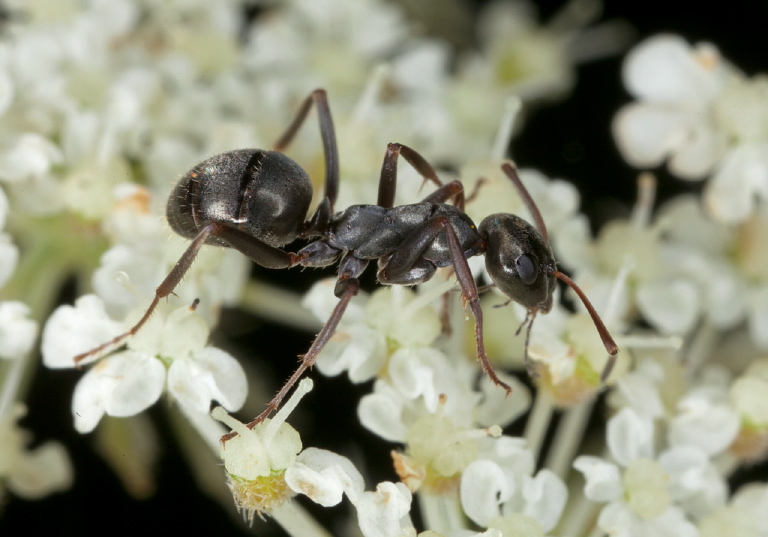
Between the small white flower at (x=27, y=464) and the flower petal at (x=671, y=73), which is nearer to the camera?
the small white flower at (x=27, y=464)

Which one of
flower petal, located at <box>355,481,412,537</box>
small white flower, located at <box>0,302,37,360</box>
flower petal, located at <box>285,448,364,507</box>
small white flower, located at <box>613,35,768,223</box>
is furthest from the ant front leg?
small white flower, located at <box>613,35,768,223</box>

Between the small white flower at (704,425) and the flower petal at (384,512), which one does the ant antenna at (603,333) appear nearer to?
the small white flower at (704,425)

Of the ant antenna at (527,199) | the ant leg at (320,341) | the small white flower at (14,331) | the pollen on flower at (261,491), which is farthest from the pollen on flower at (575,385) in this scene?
the small white flower at (14,331)

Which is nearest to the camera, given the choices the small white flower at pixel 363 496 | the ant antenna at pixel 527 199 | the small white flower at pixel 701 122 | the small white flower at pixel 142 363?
the small white flower at pixel 363 496

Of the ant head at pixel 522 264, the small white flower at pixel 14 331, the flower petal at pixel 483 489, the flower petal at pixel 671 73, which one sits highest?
the flower petal at pixel 671 73

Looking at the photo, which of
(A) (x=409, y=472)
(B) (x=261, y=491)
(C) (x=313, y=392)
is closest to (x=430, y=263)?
(C) (x=313, y=392)

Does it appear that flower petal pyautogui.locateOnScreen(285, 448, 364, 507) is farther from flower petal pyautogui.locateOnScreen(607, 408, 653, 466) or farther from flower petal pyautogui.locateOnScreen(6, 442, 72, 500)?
flower petal pyautogui.locateOnScreen(6, 442, 72, 500)

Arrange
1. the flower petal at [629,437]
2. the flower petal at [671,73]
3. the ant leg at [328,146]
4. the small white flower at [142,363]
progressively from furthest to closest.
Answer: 1. the flower petal at [671,73]
2. the ant leg at [328,146]
3. the flower petal at [629,437]
4. the small white flower at [142,363]
